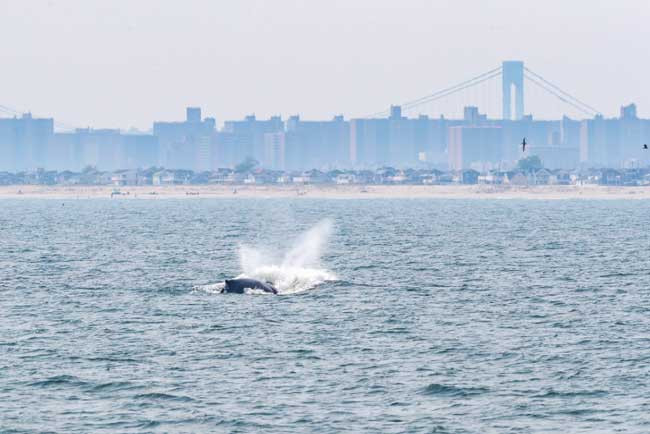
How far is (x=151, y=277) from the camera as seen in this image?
91.1 meters

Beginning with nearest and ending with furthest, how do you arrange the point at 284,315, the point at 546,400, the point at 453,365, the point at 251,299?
the point at 546,400 → the point at 453,365 → the point at 284,315 → the point at 251,299

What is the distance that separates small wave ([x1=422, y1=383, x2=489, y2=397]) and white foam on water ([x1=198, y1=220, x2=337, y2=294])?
2887 cm

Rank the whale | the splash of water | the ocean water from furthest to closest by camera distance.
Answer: the splash of water < the whale < the ocean water

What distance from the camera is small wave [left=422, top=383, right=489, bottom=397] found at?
48.7 metres

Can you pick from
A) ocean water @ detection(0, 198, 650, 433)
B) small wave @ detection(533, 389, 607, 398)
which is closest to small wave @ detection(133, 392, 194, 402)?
ocean water @ detection(0, 198, 650, 433)

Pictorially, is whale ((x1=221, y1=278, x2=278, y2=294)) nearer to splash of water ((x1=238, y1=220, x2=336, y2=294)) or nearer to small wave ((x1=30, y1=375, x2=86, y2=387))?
splash of water ((x1=238, y1=220, x2=336, y2=294))

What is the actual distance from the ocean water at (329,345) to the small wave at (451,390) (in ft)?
0.24

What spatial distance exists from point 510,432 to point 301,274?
145 feet

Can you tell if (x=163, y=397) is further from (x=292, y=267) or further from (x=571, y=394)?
(x=292, y=267)

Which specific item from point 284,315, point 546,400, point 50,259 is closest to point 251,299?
point 284,315

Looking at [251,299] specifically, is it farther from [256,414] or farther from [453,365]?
[256,414]

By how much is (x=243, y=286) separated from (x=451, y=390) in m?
30.3

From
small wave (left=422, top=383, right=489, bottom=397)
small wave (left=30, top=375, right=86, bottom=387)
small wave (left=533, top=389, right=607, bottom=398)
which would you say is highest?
small wave (left=30, top=375, right=86, bottom=387)

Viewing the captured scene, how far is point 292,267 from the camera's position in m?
93.9
